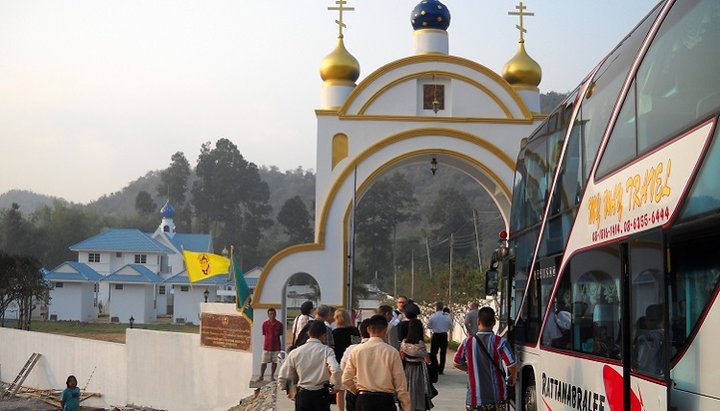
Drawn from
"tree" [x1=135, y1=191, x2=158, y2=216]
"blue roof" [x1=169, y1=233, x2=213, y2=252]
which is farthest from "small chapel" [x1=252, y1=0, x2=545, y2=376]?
"tree" [x1=135, y1=191, x2=158, y2=216]

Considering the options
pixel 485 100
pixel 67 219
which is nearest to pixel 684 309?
pixel 485 100

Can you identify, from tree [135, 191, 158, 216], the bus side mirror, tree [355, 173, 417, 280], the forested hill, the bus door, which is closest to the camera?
the bus door

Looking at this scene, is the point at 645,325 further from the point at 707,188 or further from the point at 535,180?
the point at 535,180

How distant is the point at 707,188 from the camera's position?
5883 millimetres

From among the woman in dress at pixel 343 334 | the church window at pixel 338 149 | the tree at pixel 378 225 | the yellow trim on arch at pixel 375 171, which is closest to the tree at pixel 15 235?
the tree at pixel 378 225

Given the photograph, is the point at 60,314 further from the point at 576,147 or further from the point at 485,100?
the point at 576,147

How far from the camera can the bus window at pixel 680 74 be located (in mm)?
6199

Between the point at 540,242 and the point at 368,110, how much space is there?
11121 millimetres

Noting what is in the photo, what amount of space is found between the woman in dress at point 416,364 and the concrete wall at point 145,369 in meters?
12.4

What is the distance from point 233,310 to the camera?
22766mm

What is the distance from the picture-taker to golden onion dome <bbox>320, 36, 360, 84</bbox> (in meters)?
22.5

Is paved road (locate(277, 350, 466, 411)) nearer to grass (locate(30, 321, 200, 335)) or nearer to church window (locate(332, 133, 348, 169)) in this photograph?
church window (locate(332, 133, 348, 169))

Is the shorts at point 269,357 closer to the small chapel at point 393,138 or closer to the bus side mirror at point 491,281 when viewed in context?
the small chapel at point 393,138

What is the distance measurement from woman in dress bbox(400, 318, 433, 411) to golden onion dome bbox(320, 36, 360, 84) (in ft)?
43.7
